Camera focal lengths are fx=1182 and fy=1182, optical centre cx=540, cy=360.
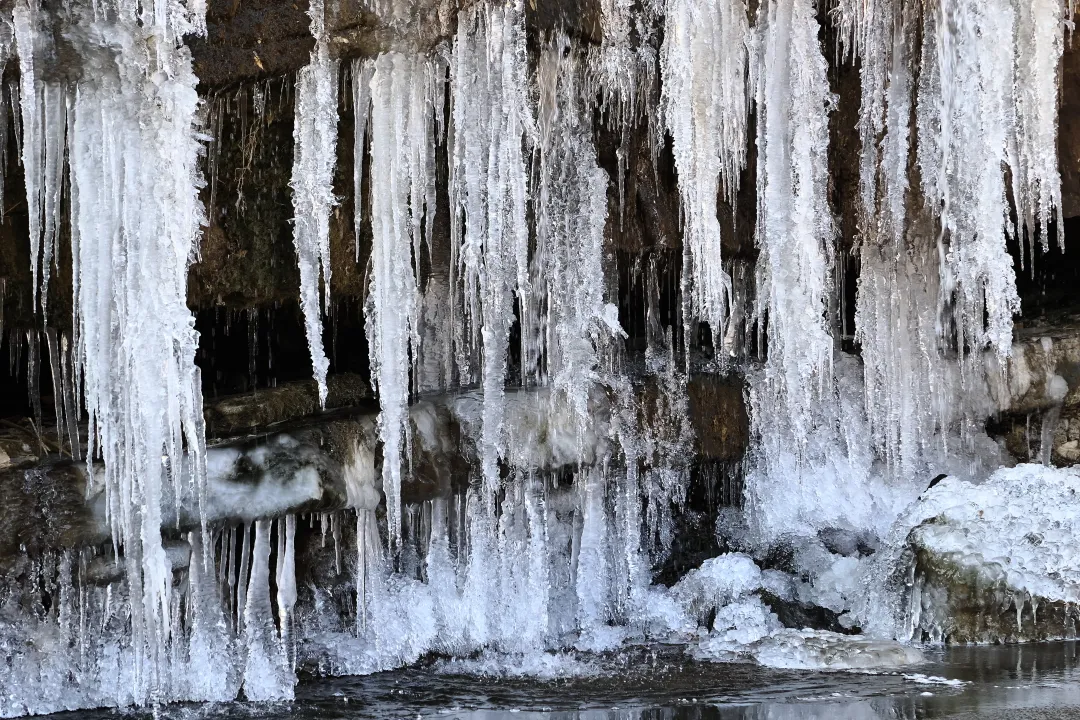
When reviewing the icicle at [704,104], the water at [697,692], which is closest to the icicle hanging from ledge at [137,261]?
the water at [697,692]

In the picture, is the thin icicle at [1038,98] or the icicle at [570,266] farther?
the icicle at [570,266]

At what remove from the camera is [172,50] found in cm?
536

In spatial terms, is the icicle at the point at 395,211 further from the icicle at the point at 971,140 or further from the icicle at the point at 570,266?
the icicle at the point at 971,140

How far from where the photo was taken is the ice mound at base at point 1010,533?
6629 millimetres

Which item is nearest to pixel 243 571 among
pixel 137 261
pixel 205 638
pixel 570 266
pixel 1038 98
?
pixel 205 638

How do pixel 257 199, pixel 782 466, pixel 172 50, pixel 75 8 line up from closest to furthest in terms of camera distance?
pixel 75 8 → pixel 172 50 → pixel 257 199 → pixel 782 466

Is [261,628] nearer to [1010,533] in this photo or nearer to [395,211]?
[395,211]

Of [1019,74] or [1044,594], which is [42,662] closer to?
[1044,594]

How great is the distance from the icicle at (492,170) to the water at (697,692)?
56.6 inches

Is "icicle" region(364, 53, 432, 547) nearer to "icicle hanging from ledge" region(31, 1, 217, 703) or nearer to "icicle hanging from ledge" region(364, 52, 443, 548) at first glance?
"icicle hanging from ledge" region(364, 52, 443, 548)

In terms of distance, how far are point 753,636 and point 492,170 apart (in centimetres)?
305

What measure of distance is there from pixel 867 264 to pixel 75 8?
A: 17.5ft

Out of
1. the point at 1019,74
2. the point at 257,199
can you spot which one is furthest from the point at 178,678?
the point at 1019,74

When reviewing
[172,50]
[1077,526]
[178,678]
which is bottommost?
[178,678]
